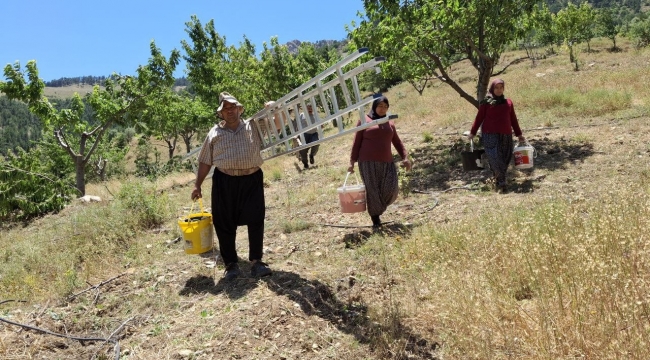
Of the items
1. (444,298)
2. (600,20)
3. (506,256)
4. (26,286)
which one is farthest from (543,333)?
(600,20)

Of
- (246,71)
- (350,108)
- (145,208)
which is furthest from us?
(246,71)

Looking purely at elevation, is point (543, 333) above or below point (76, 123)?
below

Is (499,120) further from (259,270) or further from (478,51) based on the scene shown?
(259,270)

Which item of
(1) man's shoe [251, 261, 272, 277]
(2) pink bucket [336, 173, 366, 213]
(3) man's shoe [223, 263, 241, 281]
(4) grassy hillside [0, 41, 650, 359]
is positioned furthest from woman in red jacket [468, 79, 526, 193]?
(3) man's shoe [223, 263, 241, 281]

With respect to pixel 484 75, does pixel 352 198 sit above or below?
below

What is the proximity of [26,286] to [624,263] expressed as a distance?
5732 millimetres

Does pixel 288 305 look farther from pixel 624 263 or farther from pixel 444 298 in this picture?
pixel 624 263

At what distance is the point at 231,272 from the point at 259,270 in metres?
0.31

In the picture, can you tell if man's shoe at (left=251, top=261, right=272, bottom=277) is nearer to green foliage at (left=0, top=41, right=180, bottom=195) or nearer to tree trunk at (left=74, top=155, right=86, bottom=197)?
green foliage at (left=0, top=41, right=180, bottom=195)

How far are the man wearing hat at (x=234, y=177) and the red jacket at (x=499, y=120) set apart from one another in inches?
140

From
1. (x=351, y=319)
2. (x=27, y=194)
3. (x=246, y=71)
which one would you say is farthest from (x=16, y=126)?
(x=351, y=319)

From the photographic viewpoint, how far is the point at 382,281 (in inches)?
156

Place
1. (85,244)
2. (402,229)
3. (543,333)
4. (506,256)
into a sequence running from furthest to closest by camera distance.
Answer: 1. (85,244)
2. (402,229)
3. (506,256)
4. (543,333)

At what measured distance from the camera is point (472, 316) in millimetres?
2852
